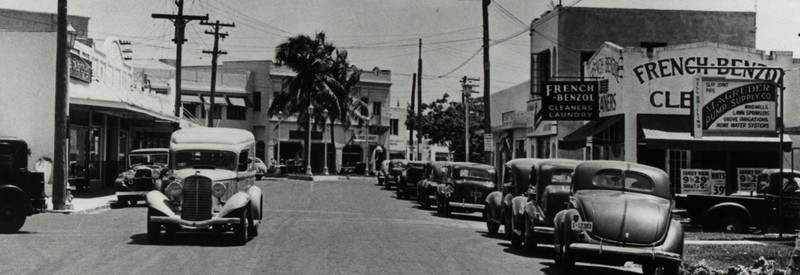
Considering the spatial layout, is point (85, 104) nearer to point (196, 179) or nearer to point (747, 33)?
point (196, 179)

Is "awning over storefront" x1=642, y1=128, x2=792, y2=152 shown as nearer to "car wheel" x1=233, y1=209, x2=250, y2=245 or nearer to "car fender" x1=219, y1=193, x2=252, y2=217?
"car fender" x1=219, y1=193, x2=252, y2=217

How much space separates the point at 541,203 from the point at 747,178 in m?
11.5

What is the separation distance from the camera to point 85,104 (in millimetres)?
30297

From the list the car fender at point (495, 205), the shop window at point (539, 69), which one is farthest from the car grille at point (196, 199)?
the shop window at point (539, 69)

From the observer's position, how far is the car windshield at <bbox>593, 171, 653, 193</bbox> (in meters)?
14.1

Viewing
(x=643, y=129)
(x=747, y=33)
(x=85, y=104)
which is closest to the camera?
(x=643, y=129)

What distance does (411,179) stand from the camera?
38062 mm

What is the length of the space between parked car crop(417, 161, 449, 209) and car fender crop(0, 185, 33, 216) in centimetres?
1456

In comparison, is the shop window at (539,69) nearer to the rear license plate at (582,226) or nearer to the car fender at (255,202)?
the car fender at (255,202)

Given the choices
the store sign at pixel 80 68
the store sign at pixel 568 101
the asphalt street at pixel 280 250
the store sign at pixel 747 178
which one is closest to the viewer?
the asphalt street at pixel 280 250

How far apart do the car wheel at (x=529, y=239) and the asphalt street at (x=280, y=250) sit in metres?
0.18

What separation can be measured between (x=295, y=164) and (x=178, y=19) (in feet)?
112

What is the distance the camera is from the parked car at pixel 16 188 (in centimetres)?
1802

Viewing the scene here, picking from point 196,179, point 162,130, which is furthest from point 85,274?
point 162,130
